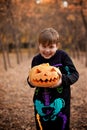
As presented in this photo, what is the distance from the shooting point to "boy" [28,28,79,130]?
4055 mm

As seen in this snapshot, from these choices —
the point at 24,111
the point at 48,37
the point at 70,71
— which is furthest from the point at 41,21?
the point at 48,37

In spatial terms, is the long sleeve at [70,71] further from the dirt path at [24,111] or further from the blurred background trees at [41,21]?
the blurred background trees at [41,21]

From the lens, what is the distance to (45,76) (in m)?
4.03

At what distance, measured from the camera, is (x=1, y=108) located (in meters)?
8.25

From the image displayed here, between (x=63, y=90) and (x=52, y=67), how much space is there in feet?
1.29

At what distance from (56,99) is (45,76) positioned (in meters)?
0.37

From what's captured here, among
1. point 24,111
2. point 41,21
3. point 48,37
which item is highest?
point 41,21

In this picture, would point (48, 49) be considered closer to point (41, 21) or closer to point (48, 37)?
point (48, 37)

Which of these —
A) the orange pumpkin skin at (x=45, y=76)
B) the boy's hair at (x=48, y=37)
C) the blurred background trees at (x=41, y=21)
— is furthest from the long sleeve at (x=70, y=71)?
the blurred background trees at (x=41, y=21)

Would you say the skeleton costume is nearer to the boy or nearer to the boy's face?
the boy

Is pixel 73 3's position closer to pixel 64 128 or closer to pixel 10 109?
pixel 10 109

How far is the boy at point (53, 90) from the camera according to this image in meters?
4.05

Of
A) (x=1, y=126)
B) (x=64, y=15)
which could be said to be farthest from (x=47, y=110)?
(x=64, y=15)

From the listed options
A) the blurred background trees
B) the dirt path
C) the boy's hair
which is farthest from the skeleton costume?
the blurred background trees
